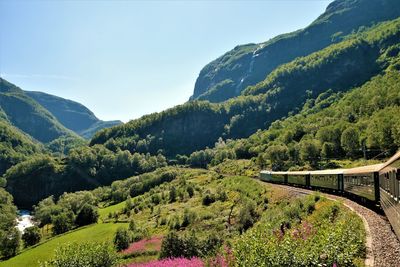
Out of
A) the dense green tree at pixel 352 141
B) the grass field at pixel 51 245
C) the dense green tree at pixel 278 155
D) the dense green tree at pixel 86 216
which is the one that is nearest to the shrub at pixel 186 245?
the grass field at pixel 51 245

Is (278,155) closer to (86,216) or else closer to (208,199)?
(208,199)

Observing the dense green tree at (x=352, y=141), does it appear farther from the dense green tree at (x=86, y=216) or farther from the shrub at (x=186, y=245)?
the shrub at (x=186, y=245)

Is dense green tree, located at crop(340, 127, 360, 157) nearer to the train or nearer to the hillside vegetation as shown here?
the hillside vegetation

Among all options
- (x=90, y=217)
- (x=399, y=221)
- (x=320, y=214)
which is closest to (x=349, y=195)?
(x=320, y=214)

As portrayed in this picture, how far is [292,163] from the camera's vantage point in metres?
149

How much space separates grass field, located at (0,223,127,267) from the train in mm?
41630

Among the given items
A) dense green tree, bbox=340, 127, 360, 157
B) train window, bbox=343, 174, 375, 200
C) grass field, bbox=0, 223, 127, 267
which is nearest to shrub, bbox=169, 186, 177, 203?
grass field, bbox=0, 223, 127, 267

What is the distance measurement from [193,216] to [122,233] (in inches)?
544

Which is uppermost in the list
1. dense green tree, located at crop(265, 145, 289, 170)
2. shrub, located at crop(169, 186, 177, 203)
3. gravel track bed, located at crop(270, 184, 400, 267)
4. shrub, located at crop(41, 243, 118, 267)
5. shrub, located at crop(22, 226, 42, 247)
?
gravel track bed, located at crop(270, 184, 400, 267)

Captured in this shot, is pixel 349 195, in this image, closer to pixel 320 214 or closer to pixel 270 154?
pixel 320 214

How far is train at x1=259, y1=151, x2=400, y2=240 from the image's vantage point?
63.4ft

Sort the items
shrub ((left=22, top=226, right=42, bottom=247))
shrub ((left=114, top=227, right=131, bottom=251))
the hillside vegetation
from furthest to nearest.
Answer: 1. shrub ((left=22, top=226, right=42, bottom=247))
2. shrub ((left=114, top=227, right=131, bottom=251))
3. the hillside vegetation

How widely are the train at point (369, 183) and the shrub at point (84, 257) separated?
25124 millimetres

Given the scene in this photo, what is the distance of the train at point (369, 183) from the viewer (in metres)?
19.3
